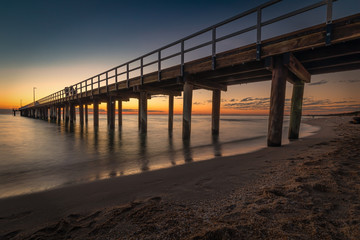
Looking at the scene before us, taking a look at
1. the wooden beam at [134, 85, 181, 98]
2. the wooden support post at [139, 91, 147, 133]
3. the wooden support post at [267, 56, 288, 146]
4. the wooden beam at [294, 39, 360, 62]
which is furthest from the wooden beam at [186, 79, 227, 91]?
the wooden support post at [139, 91, 147, 133]

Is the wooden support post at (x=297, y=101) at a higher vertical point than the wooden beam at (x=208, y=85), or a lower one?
lower

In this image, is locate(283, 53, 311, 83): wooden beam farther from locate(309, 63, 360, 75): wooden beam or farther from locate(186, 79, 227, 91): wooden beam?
locate(186, 79, 227, 91): wooden beam

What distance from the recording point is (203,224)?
6.04 feet

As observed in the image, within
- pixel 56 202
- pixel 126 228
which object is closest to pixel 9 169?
pixel 56 202

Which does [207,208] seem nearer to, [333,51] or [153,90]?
[333,51]

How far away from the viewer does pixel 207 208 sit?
2.22 meters

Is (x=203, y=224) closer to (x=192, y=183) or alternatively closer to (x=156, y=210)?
(x=156, y=210)

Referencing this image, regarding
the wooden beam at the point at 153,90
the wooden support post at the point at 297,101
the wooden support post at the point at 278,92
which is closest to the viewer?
the wooden support post at the point at 278,92

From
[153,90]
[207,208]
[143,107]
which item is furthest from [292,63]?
[143,107]

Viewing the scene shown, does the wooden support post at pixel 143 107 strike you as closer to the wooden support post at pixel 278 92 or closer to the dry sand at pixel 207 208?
the wooden support post at pixel 278 92

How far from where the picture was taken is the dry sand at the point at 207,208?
171 cm

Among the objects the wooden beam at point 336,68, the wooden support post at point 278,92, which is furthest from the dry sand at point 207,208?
the wooden beam at point 336,68

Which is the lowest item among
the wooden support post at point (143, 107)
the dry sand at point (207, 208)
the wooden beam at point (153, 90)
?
the dry sand at point (207, 208)

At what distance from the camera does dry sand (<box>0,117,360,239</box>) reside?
5.60 ft
